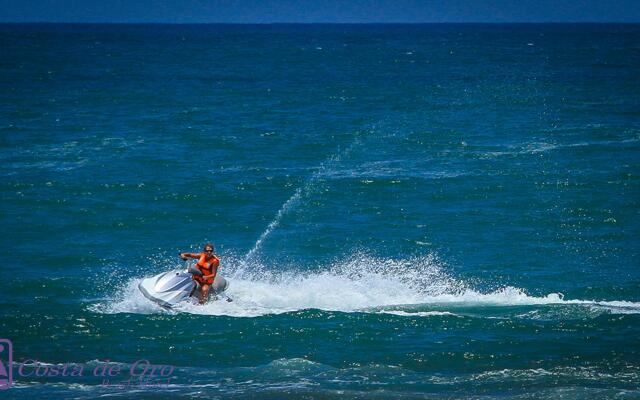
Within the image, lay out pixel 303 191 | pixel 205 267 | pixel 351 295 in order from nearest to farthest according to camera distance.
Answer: pixel 205 267, pixel 351 295, pixel 303 191

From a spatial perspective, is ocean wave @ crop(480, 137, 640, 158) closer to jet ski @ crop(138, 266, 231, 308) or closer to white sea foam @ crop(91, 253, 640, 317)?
white sea foam @ crop(91, 253, 640, 317)

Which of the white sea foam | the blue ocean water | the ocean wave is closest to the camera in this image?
the blue ocean water

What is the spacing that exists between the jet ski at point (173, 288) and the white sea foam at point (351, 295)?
23cm

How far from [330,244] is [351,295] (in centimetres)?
550

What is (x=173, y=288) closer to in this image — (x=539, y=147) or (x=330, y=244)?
(x=330, y=244)

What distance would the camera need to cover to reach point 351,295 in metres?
25.0

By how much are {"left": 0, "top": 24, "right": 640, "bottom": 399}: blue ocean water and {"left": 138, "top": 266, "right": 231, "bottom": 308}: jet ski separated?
0.30 meters

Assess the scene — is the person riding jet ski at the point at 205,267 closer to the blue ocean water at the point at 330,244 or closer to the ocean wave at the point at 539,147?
the blue ocean water at the point at 330,244

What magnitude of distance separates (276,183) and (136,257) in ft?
34.9

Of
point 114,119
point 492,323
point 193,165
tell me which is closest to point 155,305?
point 492,323

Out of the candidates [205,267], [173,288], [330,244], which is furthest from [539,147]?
[173,288]

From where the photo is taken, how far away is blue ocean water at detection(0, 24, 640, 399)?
20219mm

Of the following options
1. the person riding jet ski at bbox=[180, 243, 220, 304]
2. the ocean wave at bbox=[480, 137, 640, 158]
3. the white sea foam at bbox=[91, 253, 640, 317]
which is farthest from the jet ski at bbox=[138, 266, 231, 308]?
the ocean wave at bbox=[480, 137, 640, 158]

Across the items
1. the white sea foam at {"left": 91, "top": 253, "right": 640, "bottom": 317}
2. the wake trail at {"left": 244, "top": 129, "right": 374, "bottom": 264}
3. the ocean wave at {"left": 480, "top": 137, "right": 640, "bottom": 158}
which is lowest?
Answer: the white sea foam at {"left": 91, "top": 253, "right": 640, "bottom": 317}
